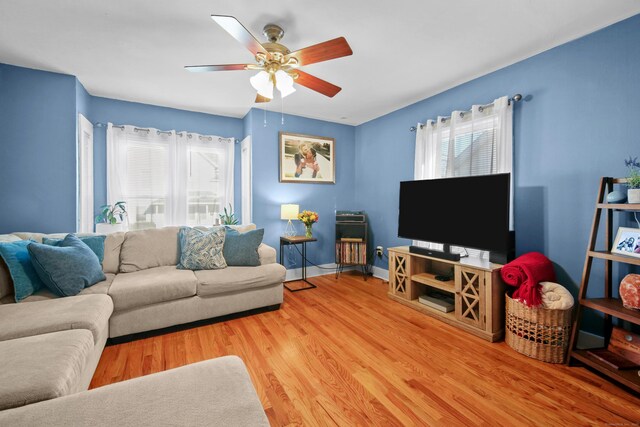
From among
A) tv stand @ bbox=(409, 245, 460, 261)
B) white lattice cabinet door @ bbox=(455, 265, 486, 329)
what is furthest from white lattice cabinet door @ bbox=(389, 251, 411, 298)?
white lattice cabinet door @ bbox=(455, 265, 486, 329)

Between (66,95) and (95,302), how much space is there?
94.2 inches

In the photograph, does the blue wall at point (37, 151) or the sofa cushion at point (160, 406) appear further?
the blue wall at point (37, 151)

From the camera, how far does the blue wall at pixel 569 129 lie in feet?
6.84

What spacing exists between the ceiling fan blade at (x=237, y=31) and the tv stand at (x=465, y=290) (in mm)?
2516

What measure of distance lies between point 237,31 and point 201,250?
2074 millimetres

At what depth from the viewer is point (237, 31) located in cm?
171

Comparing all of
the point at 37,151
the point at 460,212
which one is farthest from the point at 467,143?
the point at 37,151

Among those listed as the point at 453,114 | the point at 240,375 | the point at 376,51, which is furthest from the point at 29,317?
the point at 453,114

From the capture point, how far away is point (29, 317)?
1734 millimetres

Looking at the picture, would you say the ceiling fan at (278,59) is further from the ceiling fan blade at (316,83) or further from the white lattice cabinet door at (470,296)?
the white lattice cabinet door at (470,296)

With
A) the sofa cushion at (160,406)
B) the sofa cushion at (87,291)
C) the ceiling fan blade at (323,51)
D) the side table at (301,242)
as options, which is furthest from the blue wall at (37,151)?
the sofa cushion at (160,406)

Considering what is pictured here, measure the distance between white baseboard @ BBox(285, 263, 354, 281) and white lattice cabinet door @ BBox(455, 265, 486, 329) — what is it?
2.32 meters

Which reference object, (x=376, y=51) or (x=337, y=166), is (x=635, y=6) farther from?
(x=337, y=166)

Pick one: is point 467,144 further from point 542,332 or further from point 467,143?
point 542,332
